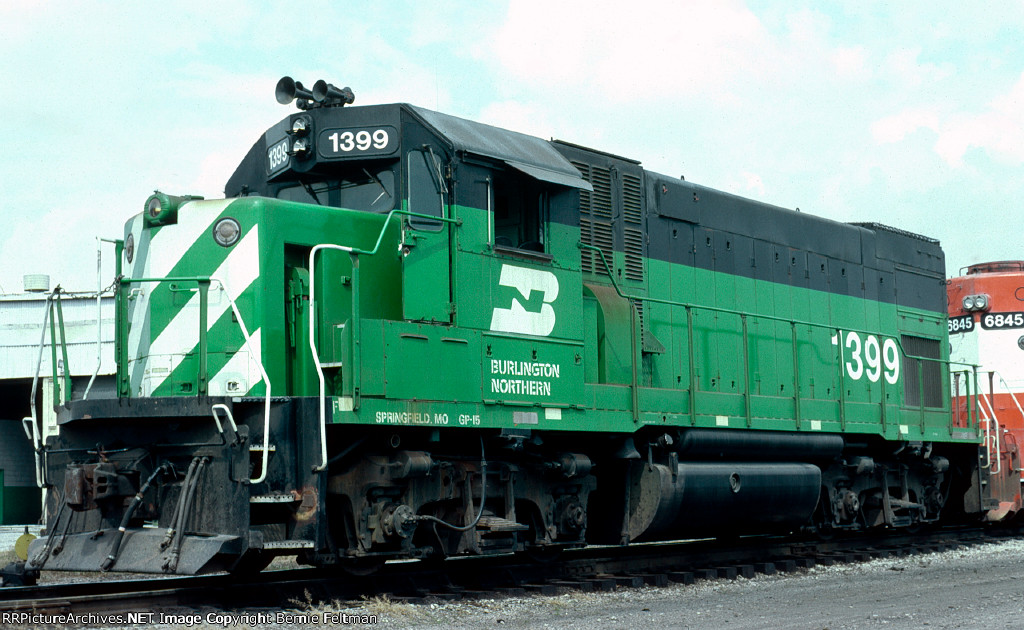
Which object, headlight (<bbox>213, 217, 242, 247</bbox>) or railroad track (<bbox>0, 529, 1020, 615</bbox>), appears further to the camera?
headlight (<bbox>213, 217, 242, 247</bbox>)

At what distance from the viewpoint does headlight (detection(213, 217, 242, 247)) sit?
7.90m

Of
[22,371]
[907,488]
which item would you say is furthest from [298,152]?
[22,371]

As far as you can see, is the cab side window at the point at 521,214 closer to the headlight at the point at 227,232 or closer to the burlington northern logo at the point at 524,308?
the burlington northern logo at the point at 524,308

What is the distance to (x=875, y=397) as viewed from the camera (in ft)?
43.6

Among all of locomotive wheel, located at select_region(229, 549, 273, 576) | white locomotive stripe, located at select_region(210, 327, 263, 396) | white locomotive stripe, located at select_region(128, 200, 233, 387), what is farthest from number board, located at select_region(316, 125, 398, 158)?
locomotive wheel, located at select_region(229, 549, 273, 576)

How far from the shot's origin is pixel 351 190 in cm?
877

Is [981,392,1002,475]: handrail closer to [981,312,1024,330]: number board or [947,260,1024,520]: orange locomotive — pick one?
[947,260,1024,520]: orange locomotive

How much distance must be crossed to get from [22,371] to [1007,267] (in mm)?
18032

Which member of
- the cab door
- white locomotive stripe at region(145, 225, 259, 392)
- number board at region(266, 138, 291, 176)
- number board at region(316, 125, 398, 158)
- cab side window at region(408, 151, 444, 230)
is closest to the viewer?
white locomotive stripe at region(145, 225, 259, 392)

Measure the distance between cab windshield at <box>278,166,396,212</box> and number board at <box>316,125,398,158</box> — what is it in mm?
154

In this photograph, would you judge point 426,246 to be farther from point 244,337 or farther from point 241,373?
point 241,373

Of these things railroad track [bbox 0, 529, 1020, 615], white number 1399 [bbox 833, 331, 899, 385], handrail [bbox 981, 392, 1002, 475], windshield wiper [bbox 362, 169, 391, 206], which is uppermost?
windshield wiper [bbox 362, 169, 391, 206]

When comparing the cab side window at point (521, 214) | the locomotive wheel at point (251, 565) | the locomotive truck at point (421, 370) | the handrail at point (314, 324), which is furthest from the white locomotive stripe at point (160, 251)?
the cab side window at point (521, 214)

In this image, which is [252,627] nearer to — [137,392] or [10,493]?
[137,392]
